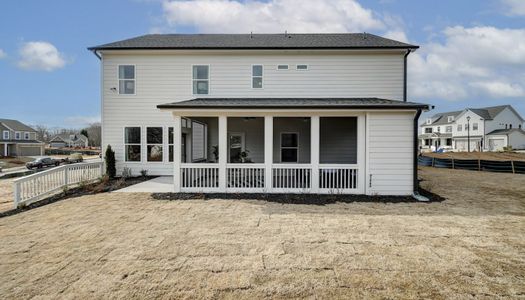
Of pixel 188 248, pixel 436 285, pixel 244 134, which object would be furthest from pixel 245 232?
pixel 244 134

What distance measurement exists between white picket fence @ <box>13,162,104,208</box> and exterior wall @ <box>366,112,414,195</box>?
10.5 m

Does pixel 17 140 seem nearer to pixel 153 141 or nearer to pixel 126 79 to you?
pixel 126 79

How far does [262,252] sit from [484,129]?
60.6 meters

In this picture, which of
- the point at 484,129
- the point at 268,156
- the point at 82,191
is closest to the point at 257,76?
the point at 268,156

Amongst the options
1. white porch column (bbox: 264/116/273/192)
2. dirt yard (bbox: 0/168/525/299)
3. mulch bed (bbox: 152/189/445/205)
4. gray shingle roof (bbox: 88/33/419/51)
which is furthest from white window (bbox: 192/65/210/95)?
dirt yard (bbox: 0/168/525/299)

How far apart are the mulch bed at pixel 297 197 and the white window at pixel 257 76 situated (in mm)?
5921

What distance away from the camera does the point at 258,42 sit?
13461 mm

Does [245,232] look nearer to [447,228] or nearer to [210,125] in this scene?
[447,228]

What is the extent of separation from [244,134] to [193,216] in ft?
24.0

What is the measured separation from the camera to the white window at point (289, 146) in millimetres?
13562

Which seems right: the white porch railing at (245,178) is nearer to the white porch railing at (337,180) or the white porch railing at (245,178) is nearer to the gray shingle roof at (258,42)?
the white porch railing at (337,180)

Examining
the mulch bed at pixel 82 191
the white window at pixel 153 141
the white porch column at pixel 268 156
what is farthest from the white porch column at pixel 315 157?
the white window at pixel 153 141

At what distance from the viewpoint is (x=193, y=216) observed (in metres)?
6.70

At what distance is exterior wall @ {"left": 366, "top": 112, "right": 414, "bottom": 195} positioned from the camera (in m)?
8.88
